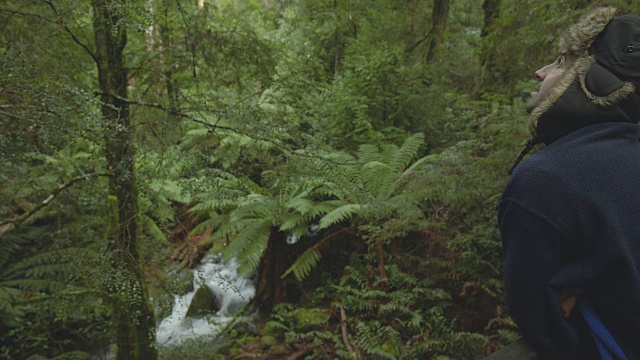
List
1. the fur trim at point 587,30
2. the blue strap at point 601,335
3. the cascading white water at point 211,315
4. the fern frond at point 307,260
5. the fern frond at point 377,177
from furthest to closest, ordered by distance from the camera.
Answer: the cascading white water at point 211,315
the fern frond at point 377,177
the fern frond at point 307,260
the fur trim at point 587,30
the blue strap at point 601,335

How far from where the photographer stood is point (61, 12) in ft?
9.55

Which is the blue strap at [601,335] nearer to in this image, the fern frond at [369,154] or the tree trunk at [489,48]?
the tree trunk at [489,48]

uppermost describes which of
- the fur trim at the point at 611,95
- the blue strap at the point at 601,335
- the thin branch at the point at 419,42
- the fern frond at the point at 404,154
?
the thin branch at the point at 419,42

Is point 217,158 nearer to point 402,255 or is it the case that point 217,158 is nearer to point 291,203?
point 291,203

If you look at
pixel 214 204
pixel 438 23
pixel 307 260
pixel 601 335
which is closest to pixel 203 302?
pixel 307 260

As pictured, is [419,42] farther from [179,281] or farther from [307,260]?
[179,281]

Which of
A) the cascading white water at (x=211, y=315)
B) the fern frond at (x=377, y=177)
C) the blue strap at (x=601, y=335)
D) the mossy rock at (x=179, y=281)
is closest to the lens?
the blue strap at (x=601, y=335)

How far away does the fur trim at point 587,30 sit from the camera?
121 centimetres

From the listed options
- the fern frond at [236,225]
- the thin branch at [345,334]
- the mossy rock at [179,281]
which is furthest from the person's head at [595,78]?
the fern frond at [236,225]

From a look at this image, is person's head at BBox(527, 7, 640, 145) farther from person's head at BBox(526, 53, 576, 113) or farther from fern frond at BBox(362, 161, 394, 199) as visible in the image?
fern frond at BBox(362, 161, 394, 199)

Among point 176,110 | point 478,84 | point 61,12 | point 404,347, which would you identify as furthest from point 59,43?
point 478,84

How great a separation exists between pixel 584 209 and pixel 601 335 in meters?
0.35

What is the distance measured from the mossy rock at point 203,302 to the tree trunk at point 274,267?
956 mm

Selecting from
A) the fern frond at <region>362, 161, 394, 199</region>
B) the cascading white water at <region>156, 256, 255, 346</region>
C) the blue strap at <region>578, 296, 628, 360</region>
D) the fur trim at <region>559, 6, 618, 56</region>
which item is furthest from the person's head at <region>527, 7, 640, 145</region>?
the cascading white water at <region>156, 256, 255, 346</region>
